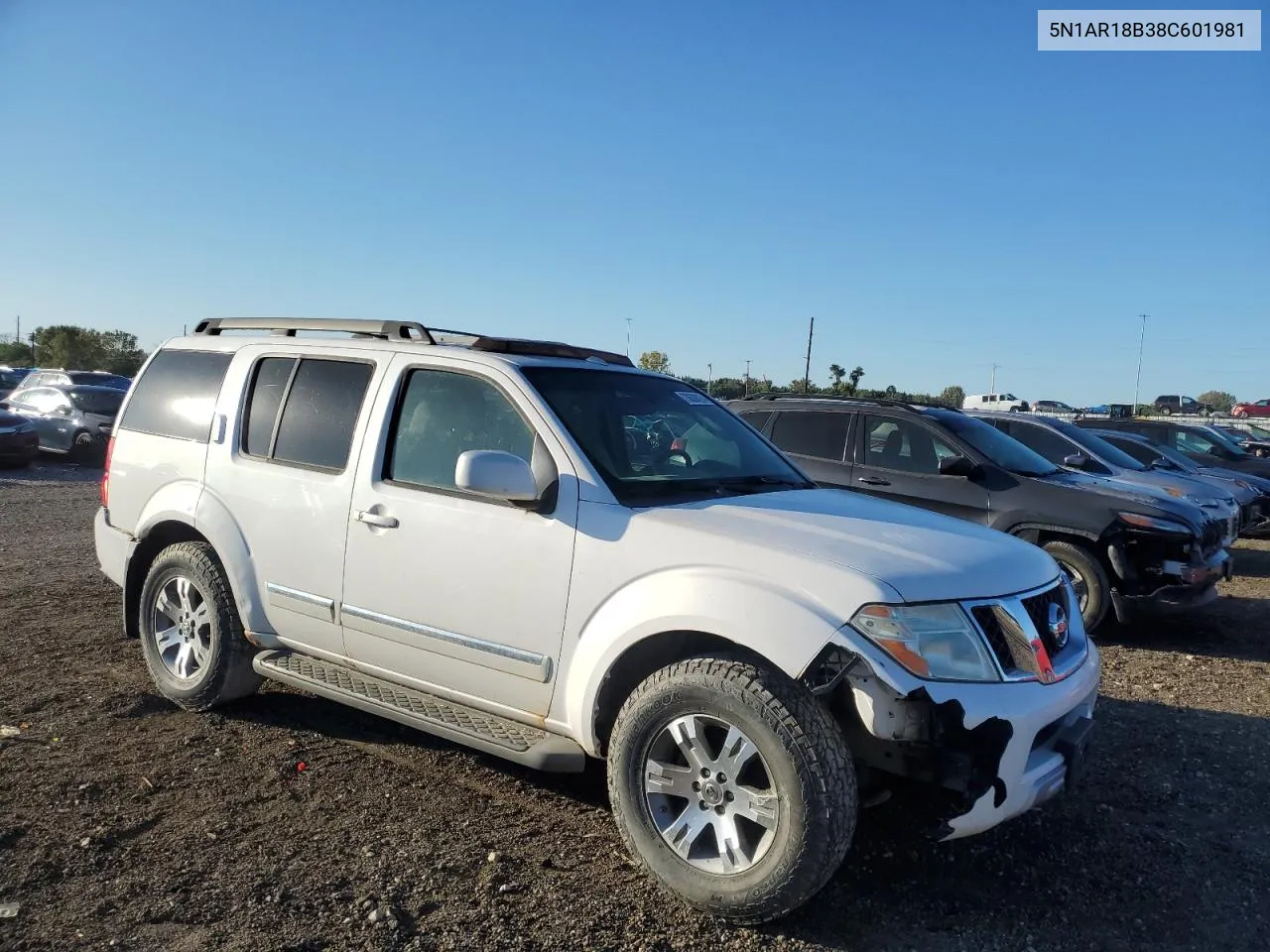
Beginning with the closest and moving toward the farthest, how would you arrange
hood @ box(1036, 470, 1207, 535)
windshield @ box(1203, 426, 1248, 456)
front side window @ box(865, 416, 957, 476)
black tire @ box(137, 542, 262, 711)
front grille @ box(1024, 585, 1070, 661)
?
front grille @ box(1024, 585, 1070, 661) → black tire @ box(137, 542, 262, 711) → hood @ box(1036, 470, 1207, 535) → front side window @ box(865, 416, 957, 476) → windshield @ box(1203, 426, 1248, 456)

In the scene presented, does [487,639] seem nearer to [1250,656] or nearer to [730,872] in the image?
[730,872]

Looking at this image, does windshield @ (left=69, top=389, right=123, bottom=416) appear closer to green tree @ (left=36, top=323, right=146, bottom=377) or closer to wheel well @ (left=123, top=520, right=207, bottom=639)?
wheel well @ (left=123, top=520, right=207, bottom=639)

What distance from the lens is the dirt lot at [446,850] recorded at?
3107mm

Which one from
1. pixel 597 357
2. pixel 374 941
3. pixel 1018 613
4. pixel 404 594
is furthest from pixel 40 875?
pixel 1018 613

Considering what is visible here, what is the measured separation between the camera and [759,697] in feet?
9.87

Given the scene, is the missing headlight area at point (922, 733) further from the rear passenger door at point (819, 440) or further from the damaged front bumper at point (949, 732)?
the rear passenger door at point (819, 440)

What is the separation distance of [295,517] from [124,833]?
1459 mm

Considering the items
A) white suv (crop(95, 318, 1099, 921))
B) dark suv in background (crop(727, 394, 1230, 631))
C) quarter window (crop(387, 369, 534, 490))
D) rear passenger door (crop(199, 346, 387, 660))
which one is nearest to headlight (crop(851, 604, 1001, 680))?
white suv (crop(95, 318, 1099, 921))

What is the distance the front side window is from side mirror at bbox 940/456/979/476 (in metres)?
0.58

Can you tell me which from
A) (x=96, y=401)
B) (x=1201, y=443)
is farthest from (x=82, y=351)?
(x=1201, y=443)

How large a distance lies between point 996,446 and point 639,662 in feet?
18.9

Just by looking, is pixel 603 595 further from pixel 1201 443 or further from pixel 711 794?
pixel 1201 443

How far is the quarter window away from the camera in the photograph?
3996 millimetres

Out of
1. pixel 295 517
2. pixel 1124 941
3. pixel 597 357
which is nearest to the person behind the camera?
pixel 1124 941
